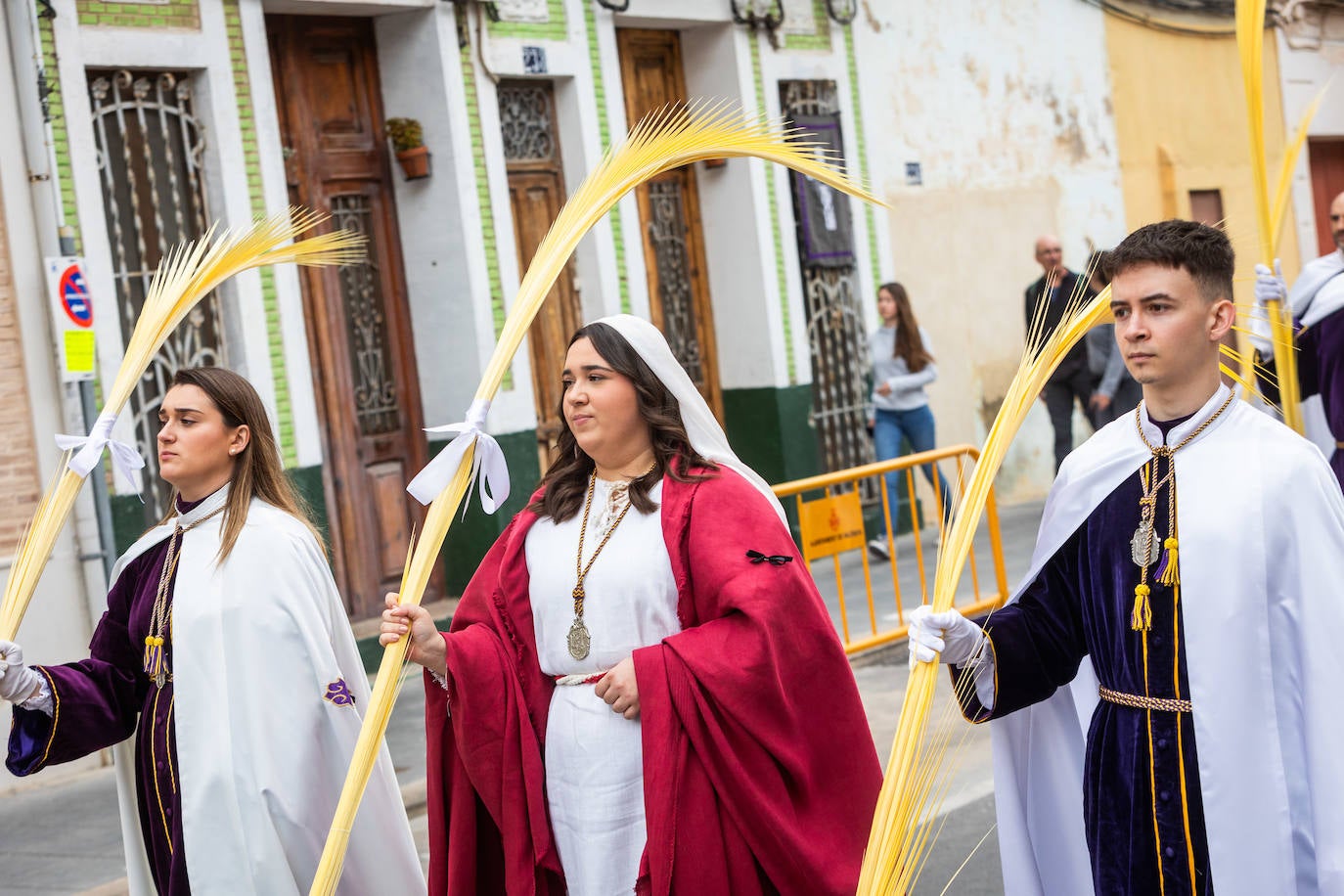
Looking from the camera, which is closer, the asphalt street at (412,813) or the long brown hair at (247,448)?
the long brown hair at (247,448)

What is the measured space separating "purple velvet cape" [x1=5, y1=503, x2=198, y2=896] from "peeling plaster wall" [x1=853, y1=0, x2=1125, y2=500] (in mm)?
9093

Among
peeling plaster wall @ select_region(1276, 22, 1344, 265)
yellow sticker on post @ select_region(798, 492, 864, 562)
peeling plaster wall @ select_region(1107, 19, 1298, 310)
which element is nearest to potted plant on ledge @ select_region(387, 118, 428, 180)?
yellow sticker on post @ select_region(798, 492, 864, 562)

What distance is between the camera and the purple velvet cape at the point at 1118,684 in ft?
10.4

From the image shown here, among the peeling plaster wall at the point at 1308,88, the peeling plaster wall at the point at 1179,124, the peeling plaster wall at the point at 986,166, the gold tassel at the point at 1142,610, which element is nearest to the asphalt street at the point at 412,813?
the gold tassel at the point at 1142,610

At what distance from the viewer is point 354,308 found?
966 centimetres

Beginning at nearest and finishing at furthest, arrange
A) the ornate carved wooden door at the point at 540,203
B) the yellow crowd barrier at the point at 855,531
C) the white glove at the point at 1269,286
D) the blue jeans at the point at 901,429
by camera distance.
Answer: the white glove at the point at 1269,286
the yellow crowd barrier at the point at 855,531
the ornate carved wooden door at the point at 540,203
the blue jeans at the point at 901,429

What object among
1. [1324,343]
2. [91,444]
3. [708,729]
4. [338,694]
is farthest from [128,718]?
[1324,343]

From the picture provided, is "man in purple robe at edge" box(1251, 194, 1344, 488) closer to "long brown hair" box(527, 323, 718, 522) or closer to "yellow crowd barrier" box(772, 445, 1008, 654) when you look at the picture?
"yellow crowd barrier" box(772, 445, 1008, 654)

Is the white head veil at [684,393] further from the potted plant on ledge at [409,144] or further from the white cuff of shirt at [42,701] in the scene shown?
the potted plant on ledge at [409,144]

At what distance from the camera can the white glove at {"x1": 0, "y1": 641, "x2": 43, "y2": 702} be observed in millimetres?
3785

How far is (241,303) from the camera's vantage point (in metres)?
8.60

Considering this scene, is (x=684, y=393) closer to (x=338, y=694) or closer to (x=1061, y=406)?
(x=338, y=694)

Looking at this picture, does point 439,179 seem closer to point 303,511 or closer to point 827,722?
point 303,511

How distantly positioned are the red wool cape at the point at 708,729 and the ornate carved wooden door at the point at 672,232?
7600 mm
